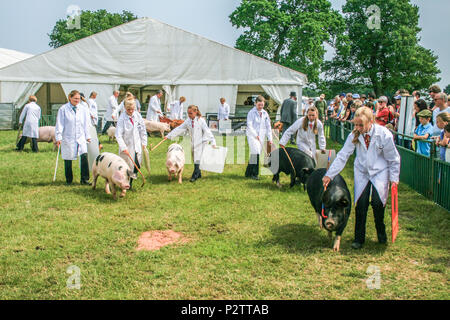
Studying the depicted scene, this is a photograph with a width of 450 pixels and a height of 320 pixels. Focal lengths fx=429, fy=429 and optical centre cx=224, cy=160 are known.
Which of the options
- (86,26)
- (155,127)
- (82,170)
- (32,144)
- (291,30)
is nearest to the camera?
(82,170)

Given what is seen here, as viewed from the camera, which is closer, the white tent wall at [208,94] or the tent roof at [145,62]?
the tent roof at [145,62]

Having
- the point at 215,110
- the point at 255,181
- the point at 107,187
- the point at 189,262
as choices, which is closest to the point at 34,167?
the point at 107,187

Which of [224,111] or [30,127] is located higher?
[224,111]

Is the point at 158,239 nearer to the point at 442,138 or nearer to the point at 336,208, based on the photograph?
the point at 336,208

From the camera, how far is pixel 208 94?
2211 centimetres

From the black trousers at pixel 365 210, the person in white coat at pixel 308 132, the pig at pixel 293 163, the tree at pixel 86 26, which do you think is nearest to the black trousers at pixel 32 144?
the pig at pixel 293 163

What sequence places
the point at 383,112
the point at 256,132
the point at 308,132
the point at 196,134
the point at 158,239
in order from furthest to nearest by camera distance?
the point at 383,112 < the point at 256,132 < the point at 196,134 < the point at 308,132 < the point at 158,239

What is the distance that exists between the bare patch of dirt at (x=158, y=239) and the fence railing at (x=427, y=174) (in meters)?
4.46

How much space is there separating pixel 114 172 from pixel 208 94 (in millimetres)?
14646

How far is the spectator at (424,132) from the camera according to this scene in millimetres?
8437

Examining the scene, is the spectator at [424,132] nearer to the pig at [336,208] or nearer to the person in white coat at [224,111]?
the pig at [336,208]

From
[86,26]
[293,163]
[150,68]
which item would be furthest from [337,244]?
[86,26]

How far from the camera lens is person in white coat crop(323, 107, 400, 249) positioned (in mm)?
5371

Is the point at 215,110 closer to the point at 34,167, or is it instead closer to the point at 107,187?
the point at 34,167
